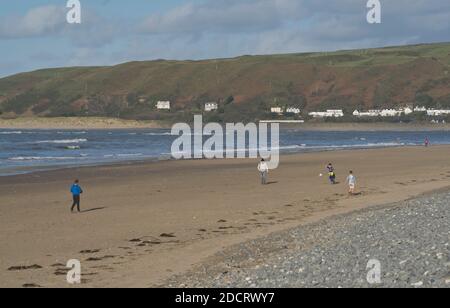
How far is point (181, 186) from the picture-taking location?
3016 centimetres

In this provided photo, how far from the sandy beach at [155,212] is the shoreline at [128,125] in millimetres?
124361

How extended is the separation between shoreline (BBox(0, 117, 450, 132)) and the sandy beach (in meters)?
124

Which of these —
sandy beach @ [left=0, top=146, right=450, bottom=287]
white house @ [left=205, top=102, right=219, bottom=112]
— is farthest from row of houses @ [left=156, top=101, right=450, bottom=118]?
sandy beach @ [left=0, top=146, right=450, bottom=287]


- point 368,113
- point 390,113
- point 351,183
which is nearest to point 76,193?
point 351,183

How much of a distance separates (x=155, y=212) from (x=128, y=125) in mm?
157917

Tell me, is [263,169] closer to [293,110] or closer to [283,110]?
[283,110]

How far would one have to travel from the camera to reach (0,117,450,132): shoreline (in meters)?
163

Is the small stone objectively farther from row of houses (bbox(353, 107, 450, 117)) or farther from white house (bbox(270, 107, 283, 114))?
white house (bbox(270, 107, 283, 114))

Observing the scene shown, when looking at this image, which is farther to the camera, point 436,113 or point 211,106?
point 211,106

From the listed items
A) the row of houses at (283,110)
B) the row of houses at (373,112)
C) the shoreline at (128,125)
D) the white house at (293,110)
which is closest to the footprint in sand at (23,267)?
the shoreline at (128,125)

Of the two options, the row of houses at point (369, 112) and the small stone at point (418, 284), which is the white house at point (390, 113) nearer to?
the row of houses at point (369, 112)

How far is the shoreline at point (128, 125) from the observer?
16325cm

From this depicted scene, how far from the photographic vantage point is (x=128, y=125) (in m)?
178
